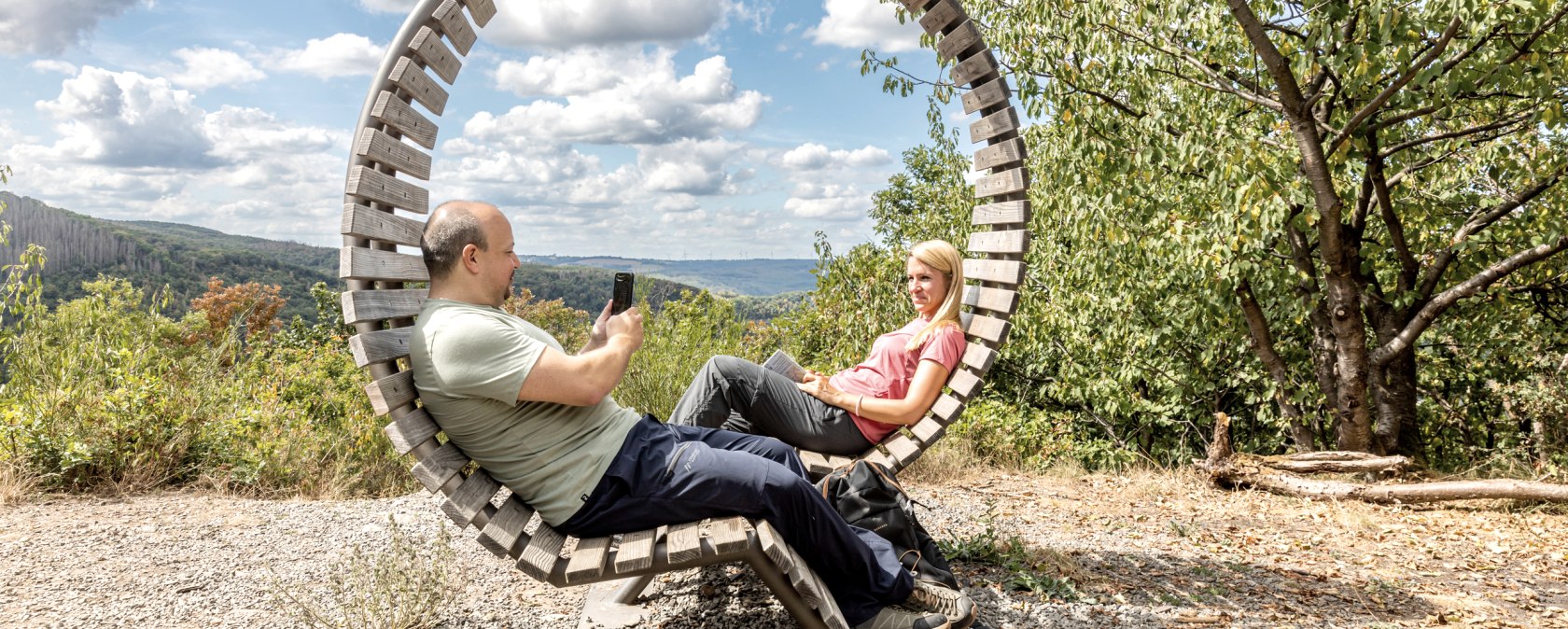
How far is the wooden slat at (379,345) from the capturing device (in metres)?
2.31

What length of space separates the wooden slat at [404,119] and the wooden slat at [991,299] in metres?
2.09

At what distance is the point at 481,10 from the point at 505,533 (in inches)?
63.5

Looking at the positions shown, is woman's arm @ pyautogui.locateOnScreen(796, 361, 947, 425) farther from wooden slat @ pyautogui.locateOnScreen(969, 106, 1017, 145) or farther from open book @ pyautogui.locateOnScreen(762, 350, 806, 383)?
wooden slat @ pyautogui.locateOnScreen(969, 106, 1017, 145)

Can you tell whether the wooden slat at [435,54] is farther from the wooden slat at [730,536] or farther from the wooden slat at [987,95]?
the wooden slat at [987,95]

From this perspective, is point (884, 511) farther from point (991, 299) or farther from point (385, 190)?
point (385, 190)

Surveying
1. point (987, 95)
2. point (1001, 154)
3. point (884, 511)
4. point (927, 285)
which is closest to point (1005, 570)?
point (884, 511)

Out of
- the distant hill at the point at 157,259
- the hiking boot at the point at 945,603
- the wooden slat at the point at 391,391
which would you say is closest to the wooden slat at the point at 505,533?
the wooden slat at the point at 391,391

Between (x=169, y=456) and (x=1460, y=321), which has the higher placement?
(x=1460, y=321)

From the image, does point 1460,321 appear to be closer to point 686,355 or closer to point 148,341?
point 686,355

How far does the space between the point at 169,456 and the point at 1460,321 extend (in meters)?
8.92

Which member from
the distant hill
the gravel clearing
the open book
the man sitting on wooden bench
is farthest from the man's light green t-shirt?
the distant hill

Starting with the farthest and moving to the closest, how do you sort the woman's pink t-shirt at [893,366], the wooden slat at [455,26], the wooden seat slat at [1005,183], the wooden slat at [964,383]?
the wooden seat slat at [1005,183] → the wooden slat at [964,383] → the woman's pink t-shirt at [893,366] → the wooden slat at [455,26]

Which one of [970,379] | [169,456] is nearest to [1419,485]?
[970,379]

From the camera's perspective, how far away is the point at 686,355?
554 cm
